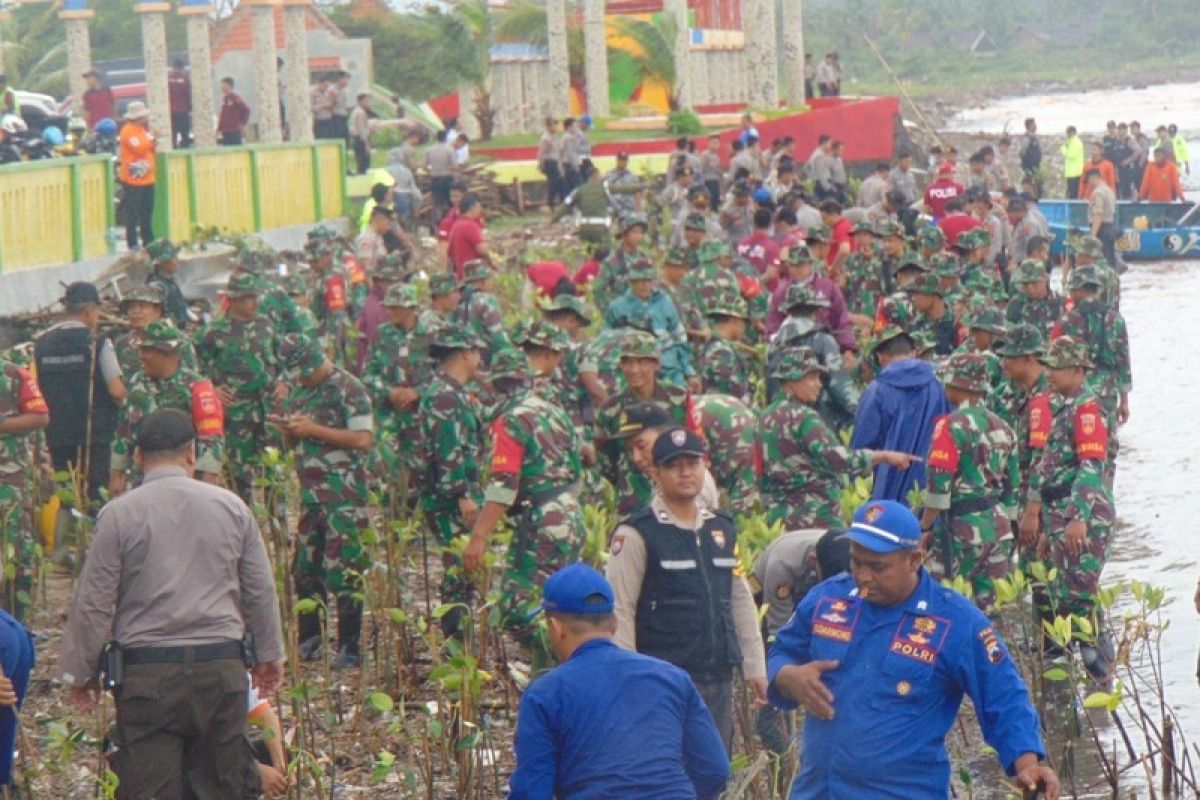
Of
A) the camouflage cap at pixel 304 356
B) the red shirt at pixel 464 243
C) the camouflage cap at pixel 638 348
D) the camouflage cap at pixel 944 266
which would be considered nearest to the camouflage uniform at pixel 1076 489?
the camouflage cap at pixel 638 348

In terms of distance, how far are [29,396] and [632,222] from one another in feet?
21.1

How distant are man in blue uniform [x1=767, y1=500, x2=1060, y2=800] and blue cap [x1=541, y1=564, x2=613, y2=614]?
694mm

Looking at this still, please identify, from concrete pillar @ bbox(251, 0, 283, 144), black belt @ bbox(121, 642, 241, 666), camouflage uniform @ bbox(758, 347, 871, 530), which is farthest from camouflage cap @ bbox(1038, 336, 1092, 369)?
concrete pillar @ bbox(251, 0, 283, 144)

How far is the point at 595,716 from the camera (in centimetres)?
507

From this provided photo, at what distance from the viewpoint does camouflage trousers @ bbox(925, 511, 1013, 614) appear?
31.0 ft

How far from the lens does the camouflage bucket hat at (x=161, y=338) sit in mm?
9422

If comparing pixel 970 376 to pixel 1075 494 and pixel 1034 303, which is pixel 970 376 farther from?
pixel 1034 303

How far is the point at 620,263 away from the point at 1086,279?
146 inches

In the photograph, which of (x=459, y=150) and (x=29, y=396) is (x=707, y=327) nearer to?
(x=29, y=396)

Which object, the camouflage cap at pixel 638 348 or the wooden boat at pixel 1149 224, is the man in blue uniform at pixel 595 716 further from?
the wooden boat at pixel 1149 224

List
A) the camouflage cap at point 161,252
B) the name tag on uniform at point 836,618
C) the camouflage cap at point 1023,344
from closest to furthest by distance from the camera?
the name tag on uniform at point 836,618 → the camouflage cap at point 1023,344 → the camouflage cap at point 161,252

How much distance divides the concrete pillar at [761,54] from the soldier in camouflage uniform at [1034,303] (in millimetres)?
29914

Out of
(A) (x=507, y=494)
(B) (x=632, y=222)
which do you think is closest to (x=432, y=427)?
(A) (x=507, y=494)

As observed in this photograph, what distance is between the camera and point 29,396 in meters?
9.39
